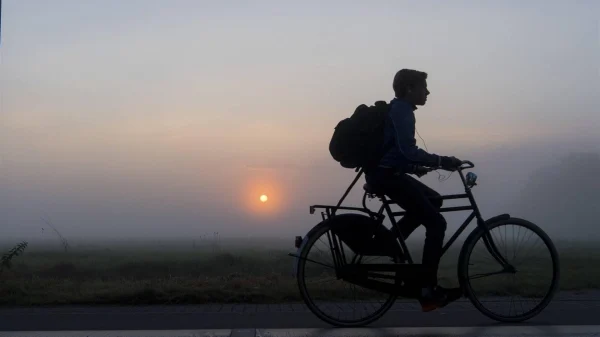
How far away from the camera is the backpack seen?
5.21 metres

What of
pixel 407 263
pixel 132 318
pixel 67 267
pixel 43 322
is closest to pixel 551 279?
pixel 407 263

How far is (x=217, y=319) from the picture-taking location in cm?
577

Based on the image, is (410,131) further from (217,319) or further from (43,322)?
(43,322)

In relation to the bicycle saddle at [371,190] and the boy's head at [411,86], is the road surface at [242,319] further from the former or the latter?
the boy's head at [411,86]

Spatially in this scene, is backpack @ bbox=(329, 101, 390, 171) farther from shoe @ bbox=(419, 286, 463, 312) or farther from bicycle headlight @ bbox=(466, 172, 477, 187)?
shoe @ bbox=(419, 286, 463, 312)

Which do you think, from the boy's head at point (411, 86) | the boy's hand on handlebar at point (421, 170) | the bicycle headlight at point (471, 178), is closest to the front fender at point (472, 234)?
the bicycle headlight at point (471, 178)

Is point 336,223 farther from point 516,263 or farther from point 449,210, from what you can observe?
point 516,263

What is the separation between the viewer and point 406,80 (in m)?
5.40

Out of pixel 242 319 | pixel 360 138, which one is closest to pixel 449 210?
pixel 360 138

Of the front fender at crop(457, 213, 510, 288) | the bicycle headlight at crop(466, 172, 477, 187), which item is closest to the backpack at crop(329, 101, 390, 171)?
the bicycle headlight at crop(466, 172, 477, 187)

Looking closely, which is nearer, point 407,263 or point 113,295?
point 407,263

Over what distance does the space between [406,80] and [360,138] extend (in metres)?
0.65

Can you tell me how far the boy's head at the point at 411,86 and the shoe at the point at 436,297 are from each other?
1517 millimetres

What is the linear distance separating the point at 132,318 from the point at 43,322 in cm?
74
